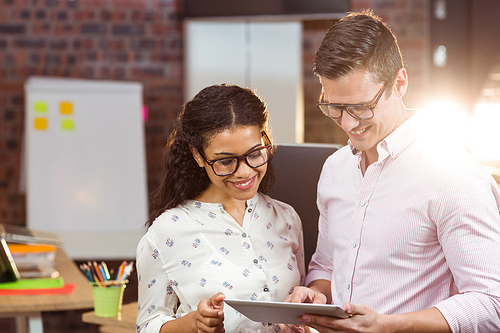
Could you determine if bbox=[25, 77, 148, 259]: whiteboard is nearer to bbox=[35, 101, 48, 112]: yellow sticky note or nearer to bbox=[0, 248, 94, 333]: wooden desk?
bbox=[35, 101, 48, 112]: yellow sticky note

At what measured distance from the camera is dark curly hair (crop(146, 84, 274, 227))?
1413 millimetres

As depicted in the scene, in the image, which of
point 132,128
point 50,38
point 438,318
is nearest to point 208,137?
point 438,318

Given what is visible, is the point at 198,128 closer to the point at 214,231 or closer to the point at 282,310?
the point at 214,231

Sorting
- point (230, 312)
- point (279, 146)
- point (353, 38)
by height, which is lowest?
point (230, 312)

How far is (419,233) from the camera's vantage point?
1265mm

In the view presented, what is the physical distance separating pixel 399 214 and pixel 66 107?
276 cm

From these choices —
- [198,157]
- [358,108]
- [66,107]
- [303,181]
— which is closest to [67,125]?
[66,107]

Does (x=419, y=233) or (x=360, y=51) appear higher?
(x=360, y=51)

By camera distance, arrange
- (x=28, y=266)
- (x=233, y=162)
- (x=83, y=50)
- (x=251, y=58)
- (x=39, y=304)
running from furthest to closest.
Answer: (x=83, y=50)
(x=251, y=58)
(x=28, y=266)
(x=39, y=304)
(x=233, y=162)

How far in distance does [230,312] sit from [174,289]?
0.16 m

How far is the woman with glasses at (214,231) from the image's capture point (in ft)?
4.58

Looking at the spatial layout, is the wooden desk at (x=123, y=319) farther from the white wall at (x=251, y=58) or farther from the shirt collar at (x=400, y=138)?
the white wall at (x=251, y=58)

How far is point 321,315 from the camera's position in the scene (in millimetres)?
1158

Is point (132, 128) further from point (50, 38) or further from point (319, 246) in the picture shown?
point (319, 246)
